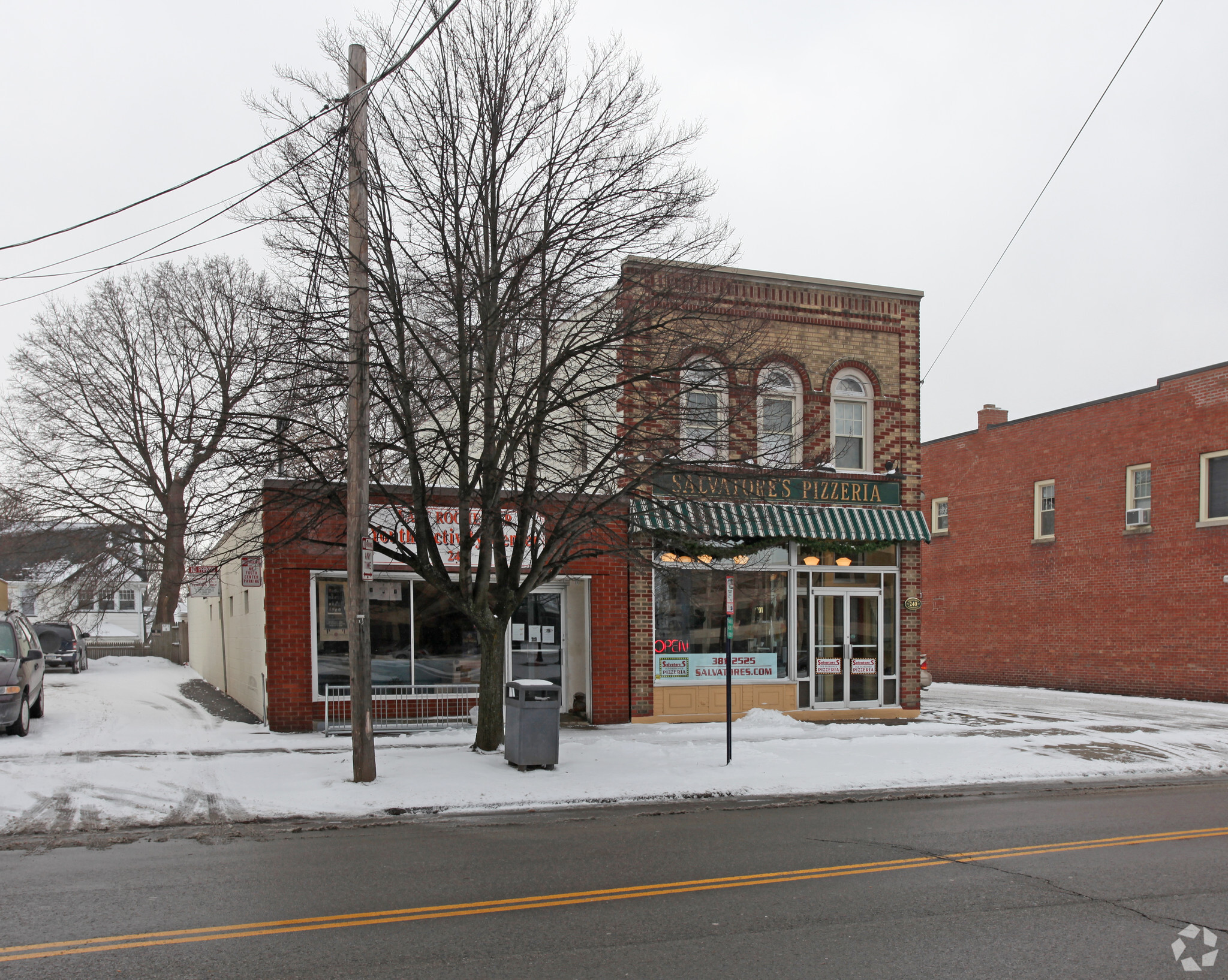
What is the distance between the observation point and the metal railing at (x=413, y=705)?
1535cm

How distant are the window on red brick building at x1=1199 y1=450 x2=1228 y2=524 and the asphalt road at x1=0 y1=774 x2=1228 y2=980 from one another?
15.2 meters

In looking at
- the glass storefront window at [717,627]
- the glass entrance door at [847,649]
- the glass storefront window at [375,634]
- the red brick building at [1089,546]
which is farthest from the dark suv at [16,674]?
the red brick building at [1089,546]

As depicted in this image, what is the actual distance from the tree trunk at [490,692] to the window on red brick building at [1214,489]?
18103 mm

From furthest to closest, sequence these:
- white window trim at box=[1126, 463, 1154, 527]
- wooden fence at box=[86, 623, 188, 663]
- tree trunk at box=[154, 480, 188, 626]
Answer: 1. wooden fence at box=[86, 623, 188, 663]
2. tree trunk at box=[154, 480, 188, 626]
3. white window trim at box=[1126, 463, 1154, 527]

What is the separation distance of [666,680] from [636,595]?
1.60 meters

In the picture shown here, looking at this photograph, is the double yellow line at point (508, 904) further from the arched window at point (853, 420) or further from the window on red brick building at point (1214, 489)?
the window on red brick building at point (1214, 489)

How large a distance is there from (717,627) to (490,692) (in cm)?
583

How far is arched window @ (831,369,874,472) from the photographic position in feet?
61.4

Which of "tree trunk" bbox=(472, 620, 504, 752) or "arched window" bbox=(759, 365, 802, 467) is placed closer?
"tree trunk" bbox=(472, 620, 504, 752)

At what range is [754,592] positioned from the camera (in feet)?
59.6

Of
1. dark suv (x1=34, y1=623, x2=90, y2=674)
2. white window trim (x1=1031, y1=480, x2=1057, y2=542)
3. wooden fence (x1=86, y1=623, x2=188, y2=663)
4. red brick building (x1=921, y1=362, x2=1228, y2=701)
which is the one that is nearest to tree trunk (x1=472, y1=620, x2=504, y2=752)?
red brick building (x1=921, y1=362, x2=1228, y2=701)

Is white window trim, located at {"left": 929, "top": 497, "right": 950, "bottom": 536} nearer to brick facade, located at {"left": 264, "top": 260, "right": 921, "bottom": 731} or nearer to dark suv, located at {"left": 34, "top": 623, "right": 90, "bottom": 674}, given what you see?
brick facade, located at {"left": 264, "top": 260, "right": 921, "bottom": 731}

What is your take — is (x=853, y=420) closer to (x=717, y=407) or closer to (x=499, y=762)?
(x=717, y=407)

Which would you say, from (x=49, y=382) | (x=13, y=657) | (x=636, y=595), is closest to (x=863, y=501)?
(x=636, y=595)
